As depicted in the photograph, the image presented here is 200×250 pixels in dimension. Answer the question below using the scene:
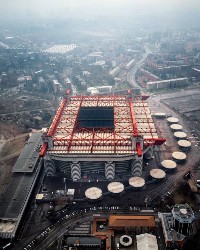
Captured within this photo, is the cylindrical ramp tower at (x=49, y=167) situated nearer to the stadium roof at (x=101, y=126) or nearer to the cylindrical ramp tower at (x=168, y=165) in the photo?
the stadium roof at (x=101, y=126)

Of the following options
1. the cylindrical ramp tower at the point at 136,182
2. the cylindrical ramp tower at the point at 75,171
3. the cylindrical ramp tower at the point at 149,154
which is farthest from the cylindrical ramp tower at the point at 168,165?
the cylindrical ramp tower at the point at 75,171

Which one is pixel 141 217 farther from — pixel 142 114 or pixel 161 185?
pixel 142 114

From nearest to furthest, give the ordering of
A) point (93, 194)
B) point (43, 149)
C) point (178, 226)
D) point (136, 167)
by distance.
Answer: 1. point (178, 226)
2. point (93, 194)
3. point (43, 149)
4. point (136, 167)

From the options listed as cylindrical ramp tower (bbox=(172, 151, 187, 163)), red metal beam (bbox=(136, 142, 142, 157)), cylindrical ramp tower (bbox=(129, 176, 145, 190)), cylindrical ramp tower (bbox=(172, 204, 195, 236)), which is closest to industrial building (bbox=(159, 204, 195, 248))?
cylindrical ramp tower (bbox=(172, 204, 195, 236))

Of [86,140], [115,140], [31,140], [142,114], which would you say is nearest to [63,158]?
[86,140]

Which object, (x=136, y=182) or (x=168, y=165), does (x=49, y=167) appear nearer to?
(x=136, y=182)

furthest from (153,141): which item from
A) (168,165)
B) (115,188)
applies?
(115,188)
